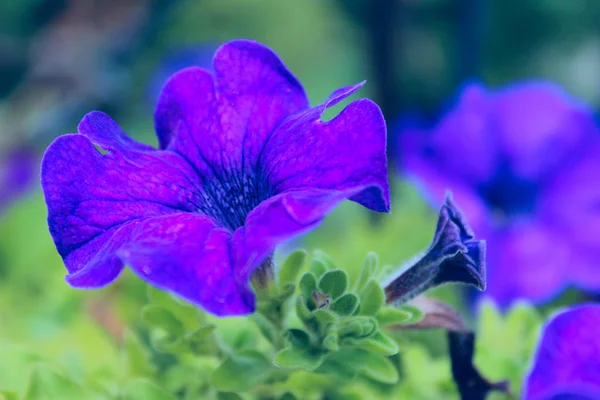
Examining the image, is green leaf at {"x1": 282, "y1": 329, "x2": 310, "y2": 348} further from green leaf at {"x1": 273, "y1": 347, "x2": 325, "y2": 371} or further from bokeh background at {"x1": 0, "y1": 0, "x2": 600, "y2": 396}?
bokeh background at {"x1": 0, "y1": 0, "x2": 600, "y2": 396}

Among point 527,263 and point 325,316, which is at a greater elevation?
point 325,316

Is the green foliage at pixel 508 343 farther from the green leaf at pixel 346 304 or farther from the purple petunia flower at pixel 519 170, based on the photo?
the purple petunia flower at pixel 519 170

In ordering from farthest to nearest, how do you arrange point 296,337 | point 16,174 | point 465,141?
point 16,174, point 465,141, point 296,337

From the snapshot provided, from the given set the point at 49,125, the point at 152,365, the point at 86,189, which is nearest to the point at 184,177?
the point at 86,189

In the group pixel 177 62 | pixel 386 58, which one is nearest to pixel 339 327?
pixel 386 58

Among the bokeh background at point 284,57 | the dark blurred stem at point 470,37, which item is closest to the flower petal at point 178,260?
the bokeh background at point 284,57

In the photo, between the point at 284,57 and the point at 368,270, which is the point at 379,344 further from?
the point at 284,57

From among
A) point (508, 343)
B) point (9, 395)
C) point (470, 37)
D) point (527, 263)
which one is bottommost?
point (527, 263)

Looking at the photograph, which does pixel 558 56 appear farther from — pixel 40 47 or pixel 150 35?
pixel 40 47
